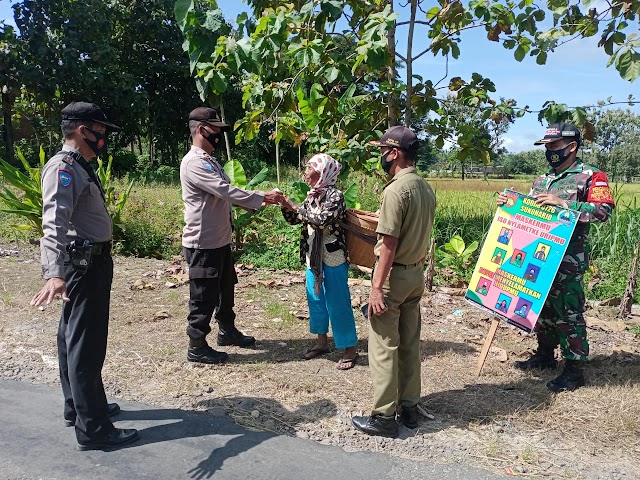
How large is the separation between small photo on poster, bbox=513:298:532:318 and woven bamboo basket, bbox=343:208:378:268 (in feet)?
3.82

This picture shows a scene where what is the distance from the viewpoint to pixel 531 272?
159 inches

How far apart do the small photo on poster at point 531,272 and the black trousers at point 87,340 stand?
302cm

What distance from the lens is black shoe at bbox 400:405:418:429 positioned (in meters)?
3.55

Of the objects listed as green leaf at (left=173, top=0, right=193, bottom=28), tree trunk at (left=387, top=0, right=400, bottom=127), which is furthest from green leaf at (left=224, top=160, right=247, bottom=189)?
green leaf at (left=173, top=0, right=193, bottom=28)

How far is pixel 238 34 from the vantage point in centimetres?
514

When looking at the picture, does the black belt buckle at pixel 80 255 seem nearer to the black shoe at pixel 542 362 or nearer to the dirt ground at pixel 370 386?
the dirt ground at pixel 370 386

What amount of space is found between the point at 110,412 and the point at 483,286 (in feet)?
9.85

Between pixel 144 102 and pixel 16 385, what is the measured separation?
17314 millimetres

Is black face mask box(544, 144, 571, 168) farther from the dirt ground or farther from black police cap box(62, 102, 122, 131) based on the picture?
black police cap box(62, 102, 122, 131)

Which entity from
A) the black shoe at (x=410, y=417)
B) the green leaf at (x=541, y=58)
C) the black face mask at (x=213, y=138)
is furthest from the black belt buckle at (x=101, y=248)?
the green leaf at (x=541, y=58)

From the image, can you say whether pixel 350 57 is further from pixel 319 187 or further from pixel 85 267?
pixel 85 267

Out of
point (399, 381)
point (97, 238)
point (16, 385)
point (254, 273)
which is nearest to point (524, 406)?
point (399, 381)

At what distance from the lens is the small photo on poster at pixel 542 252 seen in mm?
3949

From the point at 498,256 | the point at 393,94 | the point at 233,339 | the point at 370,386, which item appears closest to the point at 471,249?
the point at 393,94
